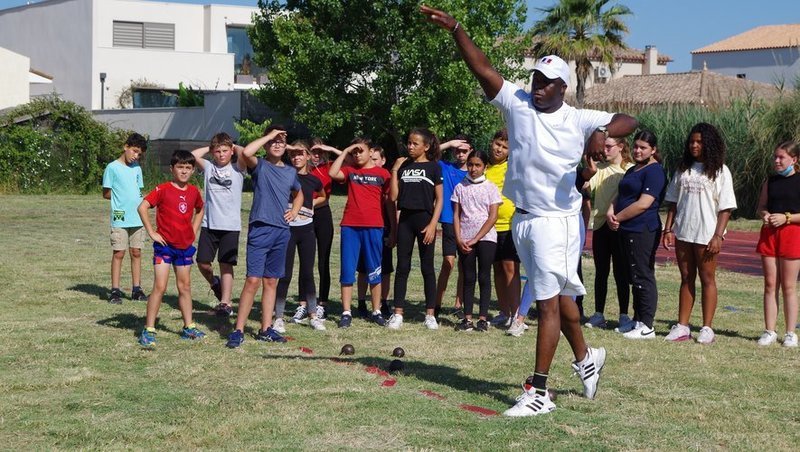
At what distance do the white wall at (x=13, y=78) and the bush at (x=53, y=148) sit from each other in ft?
46.0

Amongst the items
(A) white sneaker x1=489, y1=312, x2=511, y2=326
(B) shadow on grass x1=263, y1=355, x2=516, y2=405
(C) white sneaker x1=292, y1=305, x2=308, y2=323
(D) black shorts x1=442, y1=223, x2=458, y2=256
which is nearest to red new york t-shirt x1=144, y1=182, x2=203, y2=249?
(B) shadow on grass x1=263, y1=355, x2=516, y2=405

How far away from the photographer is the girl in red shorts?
977cm

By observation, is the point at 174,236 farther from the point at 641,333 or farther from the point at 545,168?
the point at 641,333

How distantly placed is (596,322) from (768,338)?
175 centimetres

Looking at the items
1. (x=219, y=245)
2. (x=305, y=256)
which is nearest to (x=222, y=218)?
(x=219, y=245)

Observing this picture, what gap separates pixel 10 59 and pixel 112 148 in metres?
15.7

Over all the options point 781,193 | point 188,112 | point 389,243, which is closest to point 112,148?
point 188,112

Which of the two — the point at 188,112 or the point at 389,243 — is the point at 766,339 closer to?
the point at 389,243

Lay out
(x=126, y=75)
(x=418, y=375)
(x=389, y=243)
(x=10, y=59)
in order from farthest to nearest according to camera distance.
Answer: (x=126, y=75), (x=10, y=59), (x=389, y=243), (x=418, y=375)

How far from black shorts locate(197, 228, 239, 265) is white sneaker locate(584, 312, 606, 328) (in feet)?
12.1

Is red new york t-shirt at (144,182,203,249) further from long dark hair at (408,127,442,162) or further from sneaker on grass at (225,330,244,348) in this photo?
long dark hair at (408,127,442,162)

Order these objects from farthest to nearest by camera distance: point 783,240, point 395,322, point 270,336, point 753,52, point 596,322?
point 753,52
point 596,322
point 395,322
point 783,240
point 270,336

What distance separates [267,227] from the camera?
9.41m

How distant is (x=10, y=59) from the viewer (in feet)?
152
